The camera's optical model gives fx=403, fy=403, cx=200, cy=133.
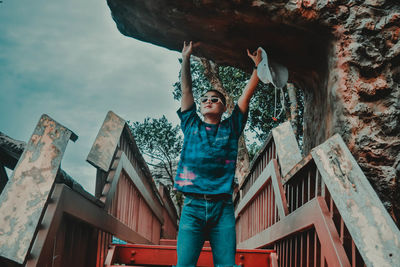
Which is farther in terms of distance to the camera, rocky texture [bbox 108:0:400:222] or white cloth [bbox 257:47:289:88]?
white cloth [bbox 257:47:289:88]

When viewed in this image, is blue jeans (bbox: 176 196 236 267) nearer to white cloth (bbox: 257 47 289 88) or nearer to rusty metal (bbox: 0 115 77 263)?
rusty metal (bbox: 0 115 77 263)

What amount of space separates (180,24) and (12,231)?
2.40 meters

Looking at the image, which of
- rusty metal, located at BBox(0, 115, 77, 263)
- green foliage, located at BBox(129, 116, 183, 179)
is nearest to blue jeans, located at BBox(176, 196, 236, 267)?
rusty metal, located at BBox(0, 115, 77, 263)

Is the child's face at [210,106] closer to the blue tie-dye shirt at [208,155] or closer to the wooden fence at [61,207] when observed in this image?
the blue tie-dye shirt at [208,155]

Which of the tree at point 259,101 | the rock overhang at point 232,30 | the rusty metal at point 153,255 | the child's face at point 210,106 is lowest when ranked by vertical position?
the rusty metal at point 153,255

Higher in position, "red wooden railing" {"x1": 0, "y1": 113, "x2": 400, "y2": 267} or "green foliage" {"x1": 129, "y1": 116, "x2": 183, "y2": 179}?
"green foliage" {"x1": 129, "y1": 116, "x2": 183, "y2": 179}

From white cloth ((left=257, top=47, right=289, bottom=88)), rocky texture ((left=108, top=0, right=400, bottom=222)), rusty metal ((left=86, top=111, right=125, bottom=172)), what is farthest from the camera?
white cloth ((left=257, top=47, right=289, bottom=88))

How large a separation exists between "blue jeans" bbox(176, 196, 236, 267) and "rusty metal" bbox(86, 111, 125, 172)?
94cm

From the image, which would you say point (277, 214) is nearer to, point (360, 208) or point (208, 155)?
point (208, 155)

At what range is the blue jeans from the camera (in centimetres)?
257

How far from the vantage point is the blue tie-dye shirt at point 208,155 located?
8.70 feet

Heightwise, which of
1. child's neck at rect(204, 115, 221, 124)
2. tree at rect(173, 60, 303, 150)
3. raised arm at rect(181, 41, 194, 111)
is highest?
tree at rect(173, 60, 303, 150)

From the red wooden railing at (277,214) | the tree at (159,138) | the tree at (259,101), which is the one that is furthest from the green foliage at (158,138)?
the red wooden railing at (277,214)

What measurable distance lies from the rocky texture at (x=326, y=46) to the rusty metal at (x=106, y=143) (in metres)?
0.99
